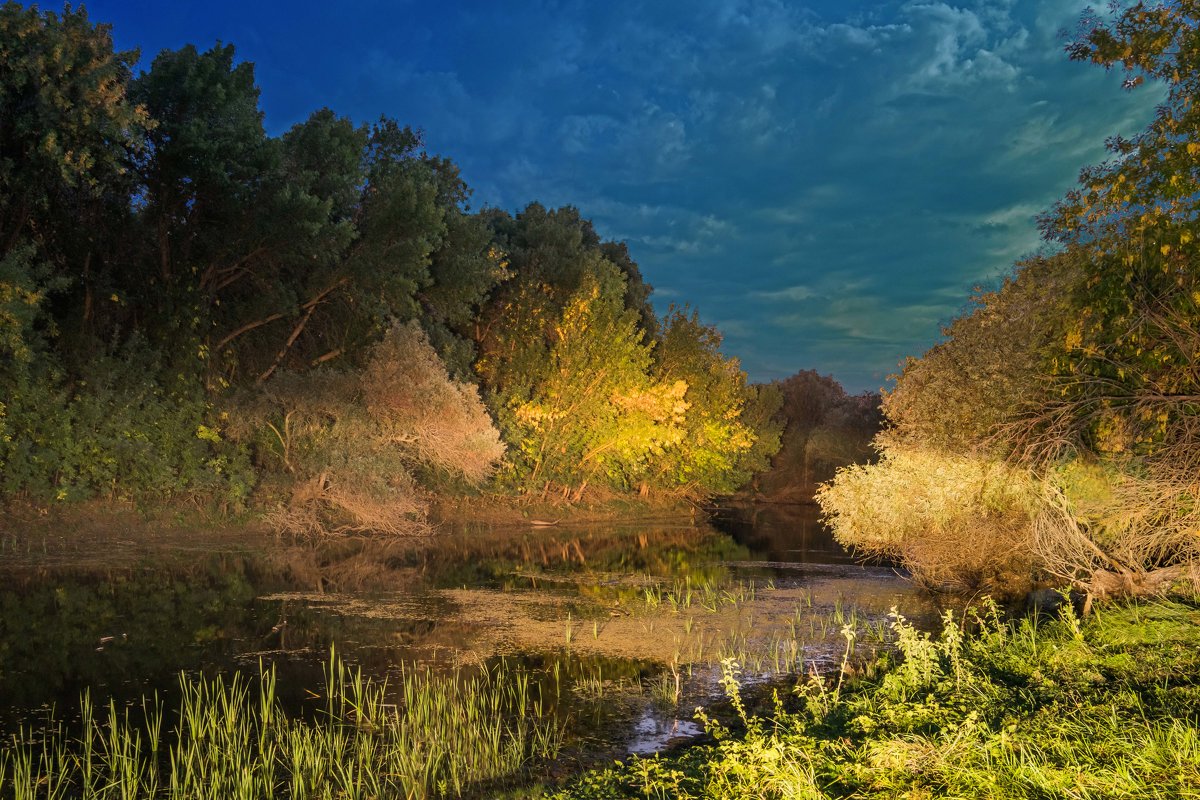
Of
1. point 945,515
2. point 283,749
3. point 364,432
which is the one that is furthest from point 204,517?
point 945,515

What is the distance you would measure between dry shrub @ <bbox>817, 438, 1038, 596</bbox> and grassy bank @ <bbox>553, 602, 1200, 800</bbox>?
18.4ft

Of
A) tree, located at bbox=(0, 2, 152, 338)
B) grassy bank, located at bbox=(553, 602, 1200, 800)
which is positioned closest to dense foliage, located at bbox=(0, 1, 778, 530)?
tree, located at bbox=(0, 2, 152, 338)

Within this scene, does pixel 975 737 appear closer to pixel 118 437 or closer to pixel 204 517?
pixel 118 437

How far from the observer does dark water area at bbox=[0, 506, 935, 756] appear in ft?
37.8

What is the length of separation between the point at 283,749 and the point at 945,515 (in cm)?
1320

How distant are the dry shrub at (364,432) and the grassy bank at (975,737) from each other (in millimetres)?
20443

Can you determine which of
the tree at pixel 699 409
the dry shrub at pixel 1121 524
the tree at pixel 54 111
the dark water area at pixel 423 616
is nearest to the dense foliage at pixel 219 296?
the tree at pixel 54 111

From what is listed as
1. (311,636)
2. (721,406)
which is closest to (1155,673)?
(311,636)

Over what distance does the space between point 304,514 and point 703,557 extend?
13.0 meters

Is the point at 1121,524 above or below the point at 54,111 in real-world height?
below

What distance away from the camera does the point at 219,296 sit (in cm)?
3008

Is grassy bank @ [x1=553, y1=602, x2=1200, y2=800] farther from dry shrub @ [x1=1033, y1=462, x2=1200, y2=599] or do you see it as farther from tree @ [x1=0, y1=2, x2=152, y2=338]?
tree @ [x1=0, y1=2, x2=152, y2=338]

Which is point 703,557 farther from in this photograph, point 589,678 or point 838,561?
point 589,678

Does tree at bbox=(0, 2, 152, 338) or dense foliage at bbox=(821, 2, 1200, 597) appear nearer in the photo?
dense foliage at bbox=(821, 2, 1200, 597)
